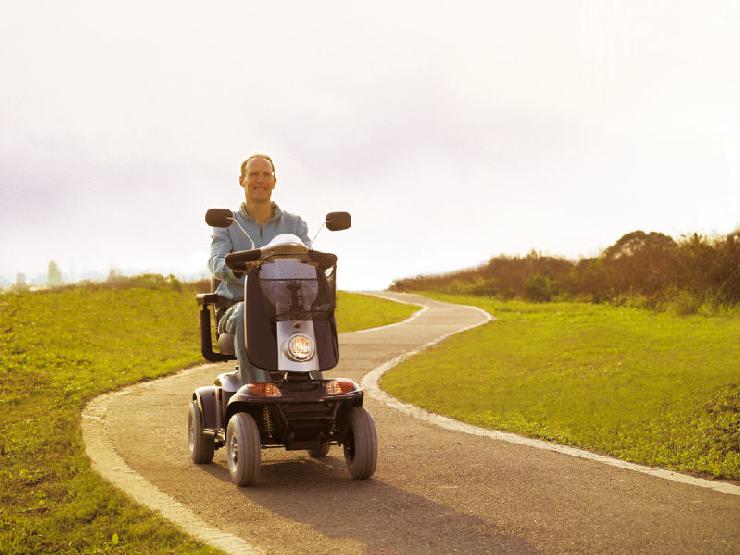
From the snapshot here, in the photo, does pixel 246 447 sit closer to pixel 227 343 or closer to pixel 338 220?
pixel 227 343

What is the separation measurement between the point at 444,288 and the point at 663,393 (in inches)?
1637

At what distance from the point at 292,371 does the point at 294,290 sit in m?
0.56

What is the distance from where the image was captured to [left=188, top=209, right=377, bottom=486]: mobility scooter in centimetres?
597

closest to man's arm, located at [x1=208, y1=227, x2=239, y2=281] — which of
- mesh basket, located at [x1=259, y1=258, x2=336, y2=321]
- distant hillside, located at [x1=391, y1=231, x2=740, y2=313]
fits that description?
mesh basket, located at [x1=259, y1=258, x2=336, y2=321]

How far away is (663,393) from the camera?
979 cm

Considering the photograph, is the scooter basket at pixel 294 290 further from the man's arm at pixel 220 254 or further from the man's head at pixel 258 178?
the man's head at pixel 258 178

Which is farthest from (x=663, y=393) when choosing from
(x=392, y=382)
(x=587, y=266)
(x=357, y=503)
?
(x=587, y=266)

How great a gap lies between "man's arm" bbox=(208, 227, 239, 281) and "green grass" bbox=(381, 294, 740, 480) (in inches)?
143

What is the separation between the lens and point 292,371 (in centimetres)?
603

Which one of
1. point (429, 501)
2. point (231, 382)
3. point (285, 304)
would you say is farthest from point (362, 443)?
point (231, 382)

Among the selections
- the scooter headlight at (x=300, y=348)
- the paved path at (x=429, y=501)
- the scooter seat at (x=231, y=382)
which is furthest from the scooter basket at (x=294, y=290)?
the paved path at (x=429, y=501)

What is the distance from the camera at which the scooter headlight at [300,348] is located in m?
6.01

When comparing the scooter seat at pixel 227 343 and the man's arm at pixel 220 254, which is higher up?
the man's arm at pixel 220 254

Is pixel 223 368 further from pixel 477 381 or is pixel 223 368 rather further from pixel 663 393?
pixel 663 393
